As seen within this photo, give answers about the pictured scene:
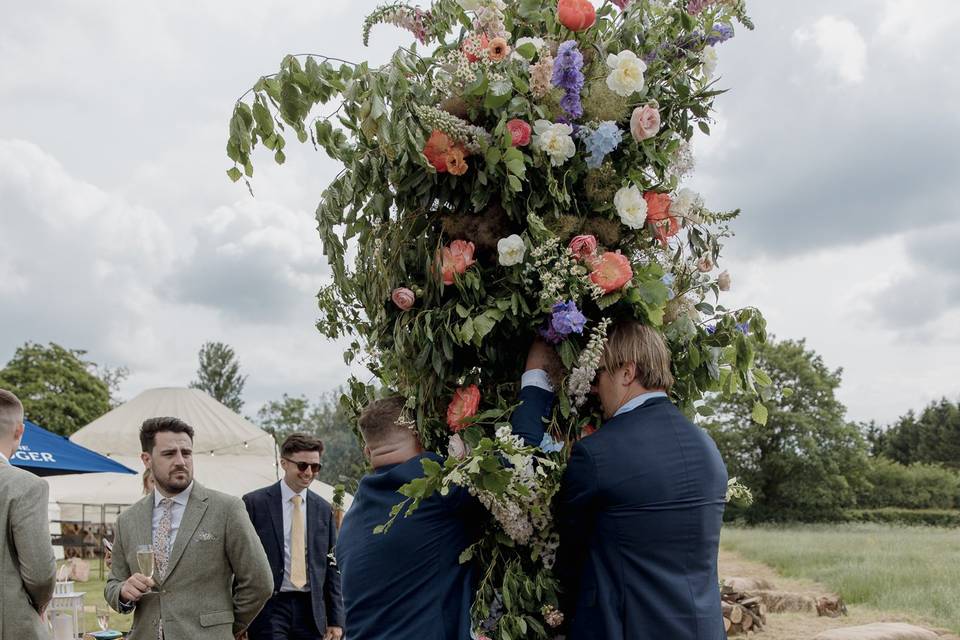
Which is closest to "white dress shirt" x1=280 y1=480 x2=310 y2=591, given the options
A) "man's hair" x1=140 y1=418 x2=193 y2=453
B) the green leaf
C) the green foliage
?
"man's hair" x1=140 y1=418 x2=193 y2=453

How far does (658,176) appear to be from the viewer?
3.39m

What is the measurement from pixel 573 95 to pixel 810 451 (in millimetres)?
51980

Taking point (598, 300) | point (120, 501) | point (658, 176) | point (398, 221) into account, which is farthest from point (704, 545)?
point (120, 501)

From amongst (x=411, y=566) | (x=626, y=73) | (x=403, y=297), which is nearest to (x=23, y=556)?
(x=411, y=566)

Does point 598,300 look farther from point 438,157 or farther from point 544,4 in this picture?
point 544,4

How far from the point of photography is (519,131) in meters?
3.04

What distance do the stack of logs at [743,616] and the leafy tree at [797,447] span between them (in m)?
37.3

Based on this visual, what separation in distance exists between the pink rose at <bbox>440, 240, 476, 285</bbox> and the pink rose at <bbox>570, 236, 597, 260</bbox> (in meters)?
0.38

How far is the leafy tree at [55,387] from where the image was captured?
45.7 m

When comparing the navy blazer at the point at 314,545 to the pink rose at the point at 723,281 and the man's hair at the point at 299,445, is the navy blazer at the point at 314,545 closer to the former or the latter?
the man's hair at the point at 299,445

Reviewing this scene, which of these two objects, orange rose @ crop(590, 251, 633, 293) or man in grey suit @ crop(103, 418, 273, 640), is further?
man in grey suit @ crop(103, 418, 273, 640)

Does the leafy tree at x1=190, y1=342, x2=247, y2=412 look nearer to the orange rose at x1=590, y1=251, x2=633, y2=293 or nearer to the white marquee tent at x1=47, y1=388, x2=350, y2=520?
the white marquee tent at x1=47, y1=388, x2=350, y2=520

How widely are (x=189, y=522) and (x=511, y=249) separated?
2.79m

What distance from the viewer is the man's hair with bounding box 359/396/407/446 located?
11.2ft
